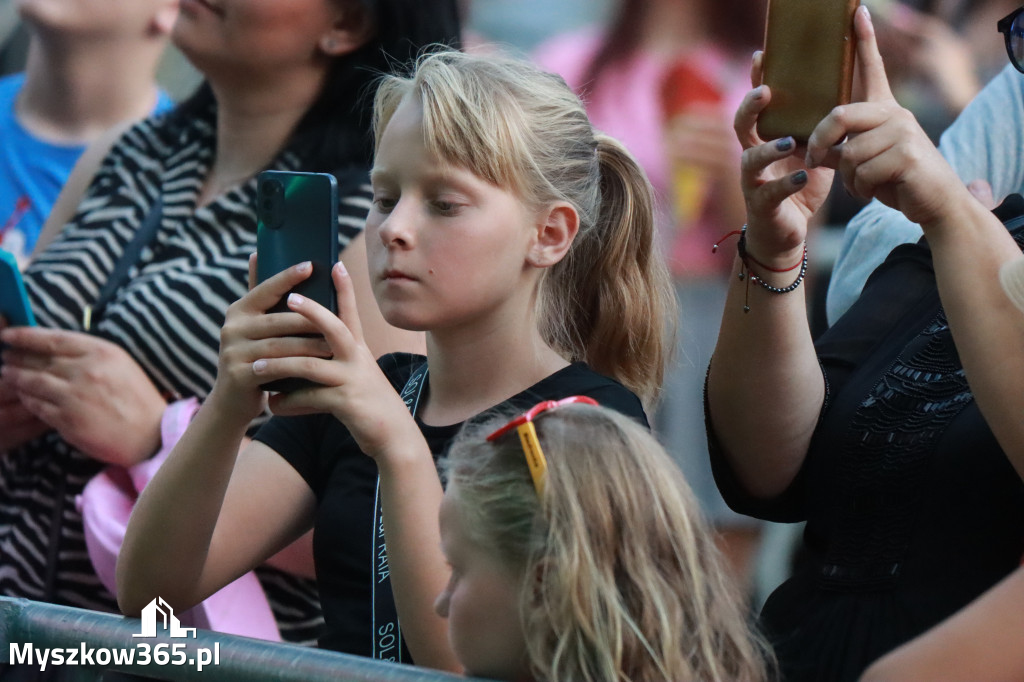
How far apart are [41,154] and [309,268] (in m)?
2.24

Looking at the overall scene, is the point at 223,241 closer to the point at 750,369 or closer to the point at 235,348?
the point at 235,348

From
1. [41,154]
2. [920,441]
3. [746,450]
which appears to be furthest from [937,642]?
[41,154]

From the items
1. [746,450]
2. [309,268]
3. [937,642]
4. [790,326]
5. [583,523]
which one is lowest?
[937,642]

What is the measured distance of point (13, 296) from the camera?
7.93 feet

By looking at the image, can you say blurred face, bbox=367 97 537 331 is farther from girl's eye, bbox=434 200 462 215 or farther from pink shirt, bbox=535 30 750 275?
pink shirt, bbox=535 30 750 275

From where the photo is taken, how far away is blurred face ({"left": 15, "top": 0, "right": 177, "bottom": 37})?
12.1 feet

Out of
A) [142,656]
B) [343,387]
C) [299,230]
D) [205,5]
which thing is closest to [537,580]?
[343,387]

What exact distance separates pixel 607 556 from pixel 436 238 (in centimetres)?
56

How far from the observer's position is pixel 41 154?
360cm

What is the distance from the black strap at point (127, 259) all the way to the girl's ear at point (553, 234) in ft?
3.31

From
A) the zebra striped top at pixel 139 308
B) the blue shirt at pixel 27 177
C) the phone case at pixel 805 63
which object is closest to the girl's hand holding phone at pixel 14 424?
the zebra striped top at pixel 139 308

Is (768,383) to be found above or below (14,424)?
below

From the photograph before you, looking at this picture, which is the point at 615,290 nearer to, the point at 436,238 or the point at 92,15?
the point at 436,238

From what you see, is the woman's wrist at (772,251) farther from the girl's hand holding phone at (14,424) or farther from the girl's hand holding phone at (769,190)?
the girl's hand holding phone at (14,424)
